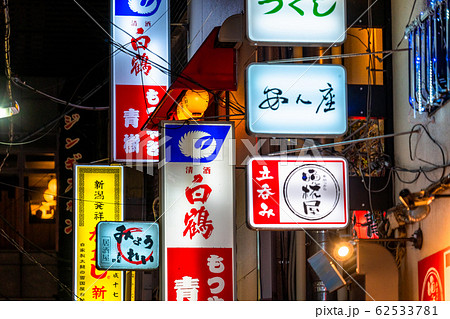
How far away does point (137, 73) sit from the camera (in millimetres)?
15859

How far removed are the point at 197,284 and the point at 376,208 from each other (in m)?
3.05

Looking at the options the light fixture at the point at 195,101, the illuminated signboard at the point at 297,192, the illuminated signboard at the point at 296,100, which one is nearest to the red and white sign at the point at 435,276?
the illuminated signboard at the point at 297,192

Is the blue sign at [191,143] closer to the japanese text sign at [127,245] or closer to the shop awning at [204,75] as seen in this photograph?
the shop awning at [204,75]

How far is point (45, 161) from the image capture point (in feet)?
107

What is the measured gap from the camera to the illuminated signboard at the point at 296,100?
10312mm

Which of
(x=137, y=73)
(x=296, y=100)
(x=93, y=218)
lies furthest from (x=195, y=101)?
(x=296, y=100)

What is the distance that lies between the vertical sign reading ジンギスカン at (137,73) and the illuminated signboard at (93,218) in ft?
7.29

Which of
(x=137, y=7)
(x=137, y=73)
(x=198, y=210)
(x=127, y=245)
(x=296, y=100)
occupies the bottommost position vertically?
(x=127, y=245)

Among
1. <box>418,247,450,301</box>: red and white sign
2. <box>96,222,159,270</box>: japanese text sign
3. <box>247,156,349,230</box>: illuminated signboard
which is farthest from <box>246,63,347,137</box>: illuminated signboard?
<box>96,222,159,270</box>: japanese text sign

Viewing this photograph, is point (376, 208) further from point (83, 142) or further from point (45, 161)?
point (45, 161)

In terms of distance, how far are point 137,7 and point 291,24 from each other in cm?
644

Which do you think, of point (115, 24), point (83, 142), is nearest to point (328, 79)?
point (115, 24)

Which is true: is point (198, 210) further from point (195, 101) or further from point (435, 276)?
point (435, 276)

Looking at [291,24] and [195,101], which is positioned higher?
[291,24]
